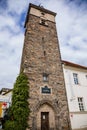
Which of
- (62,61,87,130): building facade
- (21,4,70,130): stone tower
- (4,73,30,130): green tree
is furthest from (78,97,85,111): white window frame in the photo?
(4,73,30,130): green tree

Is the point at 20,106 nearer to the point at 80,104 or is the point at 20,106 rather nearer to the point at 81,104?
the point at 80,104

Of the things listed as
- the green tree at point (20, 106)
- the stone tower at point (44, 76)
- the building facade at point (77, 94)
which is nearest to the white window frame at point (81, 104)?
the building facade at point (77, 94)

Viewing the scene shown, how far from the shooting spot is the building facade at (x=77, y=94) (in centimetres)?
1428

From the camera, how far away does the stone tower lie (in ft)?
43.6

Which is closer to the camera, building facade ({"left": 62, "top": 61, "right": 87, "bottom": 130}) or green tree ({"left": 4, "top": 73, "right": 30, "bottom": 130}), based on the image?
green tree ({"left": 4, "top": 73, "right": 30, "bottom": 130})

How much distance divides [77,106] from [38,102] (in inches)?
198

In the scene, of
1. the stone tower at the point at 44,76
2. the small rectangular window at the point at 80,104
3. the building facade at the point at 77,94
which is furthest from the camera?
the small rectangular window at the point at 80,104

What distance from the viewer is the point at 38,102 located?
13.4 m

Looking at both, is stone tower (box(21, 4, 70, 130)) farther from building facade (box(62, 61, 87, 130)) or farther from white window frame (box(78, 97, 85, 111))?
white window frame (box(78, 97, 85, 111))

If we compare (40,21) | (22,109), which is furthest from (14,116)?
(40,21)

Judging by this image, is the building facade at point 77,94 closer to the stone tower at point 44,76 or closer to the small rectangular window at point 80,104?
the small rectangular window at point 80,104

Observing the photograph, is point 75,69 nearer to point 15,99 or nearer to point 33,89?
point 33,89

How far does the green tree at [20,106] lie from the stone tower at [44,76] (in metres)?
0.62

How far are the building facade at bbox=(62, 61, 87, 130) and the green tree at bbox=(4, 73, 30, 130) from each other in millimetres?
5340
